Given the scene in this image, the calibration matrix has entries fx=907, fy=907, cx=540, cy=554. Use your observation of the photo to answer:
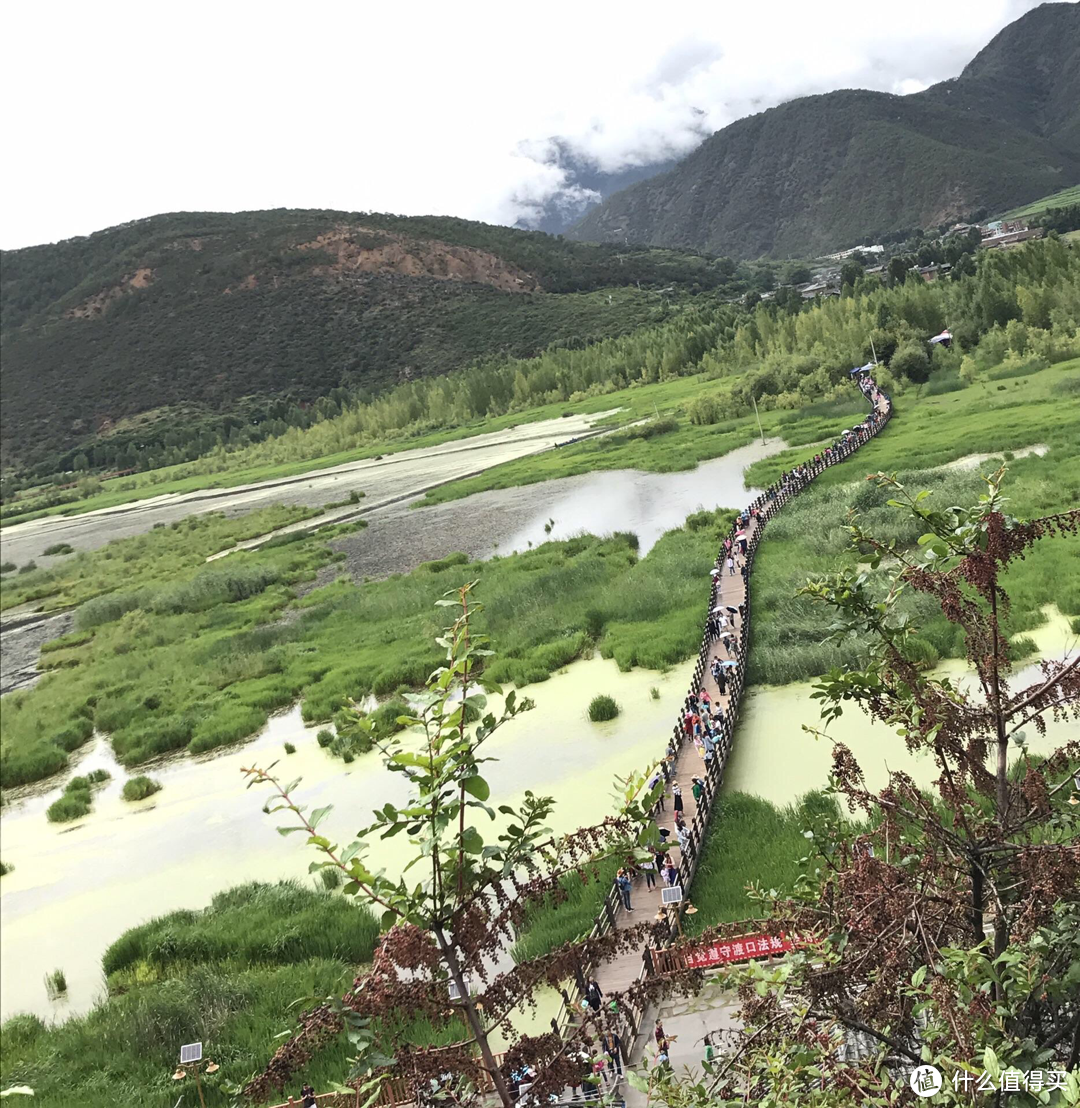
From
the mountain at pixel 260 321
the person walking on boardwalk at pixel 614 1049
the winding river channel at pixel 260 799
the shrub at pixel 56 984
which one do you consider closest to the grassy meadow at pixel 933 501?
the winding river channel at pixel 260 799

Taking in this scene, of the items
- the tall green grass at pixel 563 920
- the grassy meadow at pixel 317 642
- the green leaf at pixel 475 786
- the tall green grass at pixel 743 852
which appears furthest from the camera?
the grassy meadow at pixel 317 642

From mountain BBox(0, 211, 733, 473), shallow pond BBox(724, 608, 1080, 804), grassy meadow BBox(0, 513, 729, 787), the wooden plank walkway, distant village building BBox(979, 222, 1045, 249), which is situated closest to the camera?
the wooden plank walkway

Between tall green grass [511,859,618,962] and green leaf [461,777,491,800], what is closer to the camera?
green leaf [461,777,491,800]

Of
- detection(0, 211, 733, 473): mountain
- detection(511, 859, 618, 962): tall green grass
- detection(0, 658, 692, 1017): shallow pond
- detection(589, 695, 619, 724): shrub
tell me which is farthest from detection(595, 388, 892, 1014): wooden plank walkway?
detection(0, 211, 733, 473): mountain

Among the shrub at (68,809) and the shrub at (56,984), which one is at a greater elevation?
the shrub at (68,809)

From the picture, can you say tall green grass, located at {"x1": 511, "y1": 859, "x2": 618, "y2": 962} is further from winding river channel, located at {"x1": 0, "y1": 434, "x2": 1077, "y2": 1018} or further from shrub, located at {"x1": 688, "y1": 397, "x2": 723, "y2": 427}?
shrub, located at {"x1": 688, "y1": 397, "x2": 723, "y2": 427}

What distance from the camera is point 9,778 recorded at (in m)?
29.1

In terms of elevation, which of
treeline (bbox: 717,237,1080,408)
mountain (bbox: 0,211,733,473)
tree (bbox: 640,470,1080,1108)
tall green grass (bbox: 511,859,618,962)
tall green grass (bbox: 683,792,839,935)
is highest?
mountain (bbox: 0,211,733,473)

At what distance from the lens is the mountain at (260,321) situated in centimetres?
14738

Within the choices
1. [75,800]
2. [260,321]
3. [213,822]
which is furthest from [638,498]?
[260,321]

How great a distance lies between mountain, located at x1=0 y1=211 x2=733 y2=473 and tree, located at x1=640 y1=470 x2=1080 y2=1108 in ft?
451

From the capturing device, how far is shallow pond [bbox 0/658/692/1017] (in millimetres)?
18203

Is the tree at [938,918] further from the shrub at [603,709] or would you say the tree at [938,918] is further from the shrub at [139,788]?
the shrub at [139,788]

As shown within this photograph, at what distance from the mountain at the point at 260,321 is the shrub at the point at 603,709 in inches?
4798
